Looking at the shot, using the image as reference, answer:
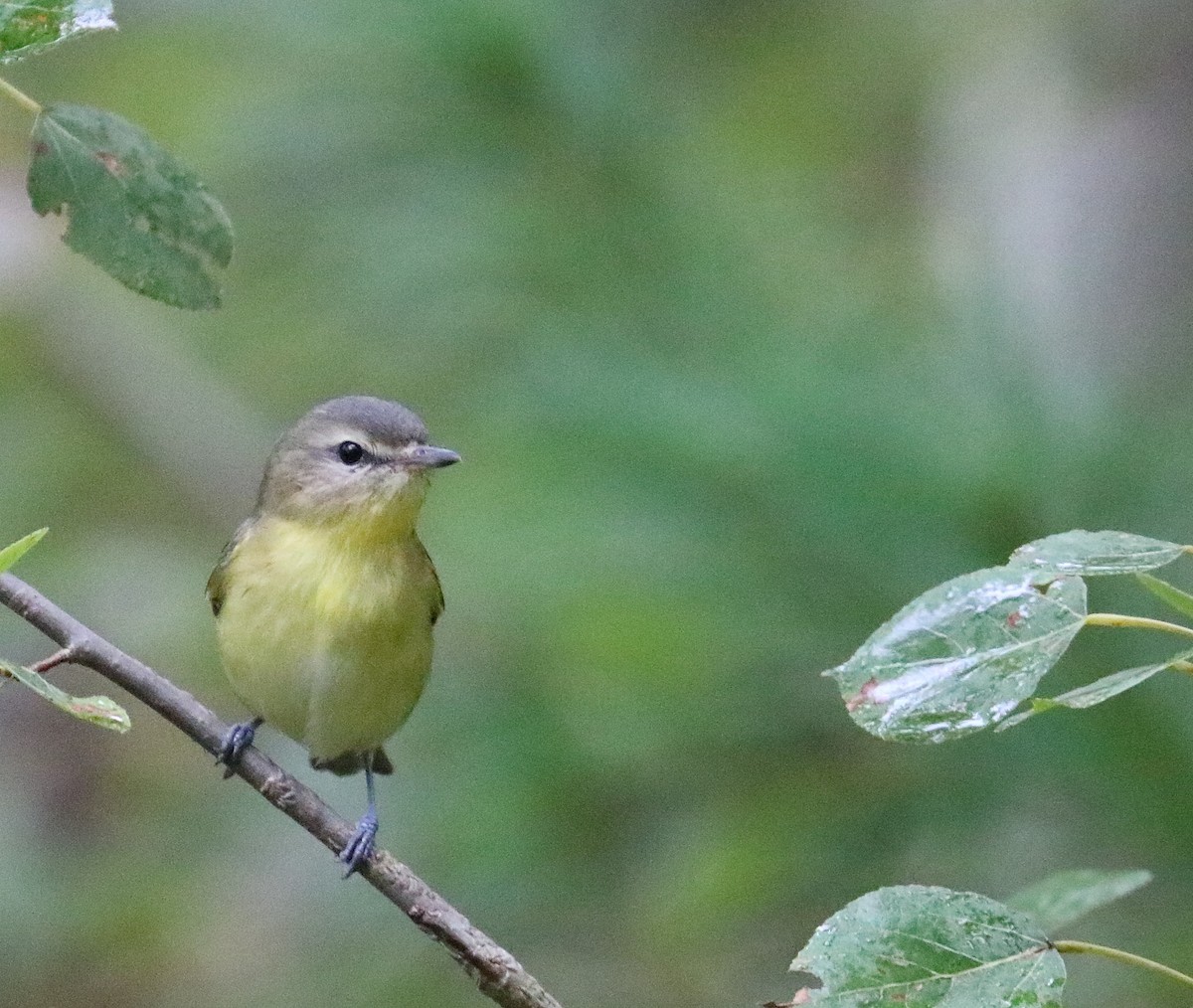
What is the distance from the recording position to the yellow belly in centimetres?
372

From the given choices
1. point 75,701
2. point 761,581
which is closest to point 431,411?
point 761,581

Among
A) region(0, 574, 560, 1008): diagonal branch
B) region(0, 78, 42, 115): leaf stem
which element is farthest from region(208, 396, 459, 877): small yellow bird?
region(0, 78, 42, 115): leaf stem

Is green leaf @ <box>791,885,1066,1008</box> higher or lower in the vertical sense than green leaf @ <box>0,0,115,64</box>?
lower

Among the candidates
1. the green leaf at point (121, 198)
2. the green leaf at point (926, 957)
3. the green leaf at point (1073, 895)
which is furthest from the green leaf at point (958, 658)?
the green leaf at point (121, 198)

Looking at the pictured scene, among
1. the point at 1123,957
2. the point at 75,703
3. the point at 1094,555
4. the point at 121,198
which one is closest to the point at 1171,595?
the point at 1094,555

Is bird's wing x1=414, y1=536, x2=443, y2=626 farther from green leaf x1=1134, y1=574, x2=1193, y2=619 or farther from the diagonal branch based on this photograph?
green leaf x1=1134, y1=574, x2=1193, y2=619

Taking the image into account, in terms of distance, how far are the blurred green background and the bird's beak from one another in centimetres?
20

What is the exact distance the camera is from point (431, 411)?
246 inches

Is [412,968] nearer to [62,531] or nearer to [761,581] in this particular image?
[761,581]

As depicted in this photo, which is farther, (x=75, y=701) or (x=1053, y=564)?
(x=75, y=701)

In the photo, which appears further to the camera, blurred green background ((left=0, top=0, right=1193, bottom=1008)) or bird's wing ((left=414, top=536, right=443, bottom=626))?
bird's wing ((left=414, top=536, right=443, bottom=626))

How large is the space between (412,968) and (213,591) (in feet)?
5.16

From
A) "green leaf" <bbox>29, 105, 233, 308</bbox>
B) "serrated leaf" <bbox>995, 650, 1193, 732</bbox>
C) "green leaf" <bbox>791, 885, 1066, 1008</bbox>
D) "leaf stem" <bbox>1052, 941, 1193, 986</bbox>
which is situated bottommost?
"green leaf" <bbox>791, 885, 1066, 1008</bbox>

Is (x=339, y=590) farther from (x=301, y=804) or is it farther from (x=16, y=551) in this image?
(x=16, y=551)
